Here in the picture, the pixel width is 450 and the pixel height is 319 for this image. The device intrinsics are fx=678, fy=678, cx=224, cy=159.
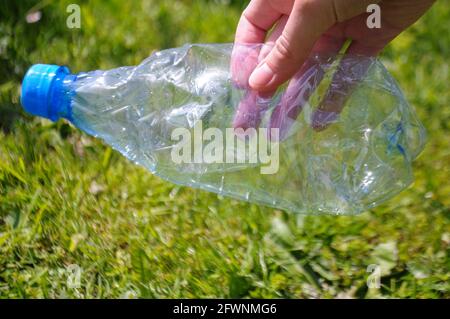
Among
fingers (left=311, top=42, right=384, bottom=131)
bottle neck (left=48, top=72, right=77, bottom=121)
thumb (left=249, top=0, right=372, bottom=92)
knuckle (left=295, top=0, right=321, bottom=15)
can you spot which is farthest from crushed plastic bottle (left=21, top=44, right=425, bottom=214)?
knuckle (left=295, top=0, right=321, bottom=15)

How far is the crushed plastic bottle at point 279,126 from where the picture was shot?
86.6 inches

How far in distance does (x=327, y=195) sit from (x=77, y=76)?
90 centimetres

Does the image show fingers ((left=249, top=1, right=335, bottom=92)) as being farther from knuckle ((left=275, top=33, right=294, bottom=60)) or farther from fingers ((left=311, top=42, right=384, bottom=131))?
fingers ((left=311, top=42, right=384, bottom=131))

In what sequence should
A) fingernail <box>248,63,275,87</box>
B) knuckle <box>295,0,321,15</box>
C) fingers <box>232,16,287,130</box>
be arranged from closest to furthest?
knuckle <box>295,0,321,15</box> → fingernail <box>248,63,275,87</box> → fingers <box>232,16,287,130</box>

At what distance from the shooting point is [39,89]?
2010mm

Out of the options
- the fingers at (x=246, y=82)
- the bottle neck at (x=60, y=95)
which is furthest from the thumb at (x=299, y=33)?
the bottle neck at (x=60, y=95)

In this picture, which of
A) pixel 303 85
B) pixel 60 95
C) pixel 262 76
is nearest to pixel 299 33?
pixel 262 76

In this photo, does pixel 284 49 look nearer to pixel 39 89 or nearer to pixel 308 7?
pixel 308 7

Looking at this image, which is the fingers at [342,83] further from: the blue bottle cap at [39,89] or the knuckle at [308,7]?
the blue bottle cap at [39,89]

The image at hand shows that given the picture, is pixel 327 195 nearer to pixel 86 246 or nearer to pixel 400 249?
pixel 400 249

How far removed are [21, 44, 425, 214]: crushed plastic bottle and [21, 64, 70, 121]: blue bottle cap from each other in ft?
0.56

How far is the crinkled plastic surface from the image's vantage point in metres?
2.20

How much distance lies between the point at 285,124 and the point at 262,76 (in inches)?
11.8
